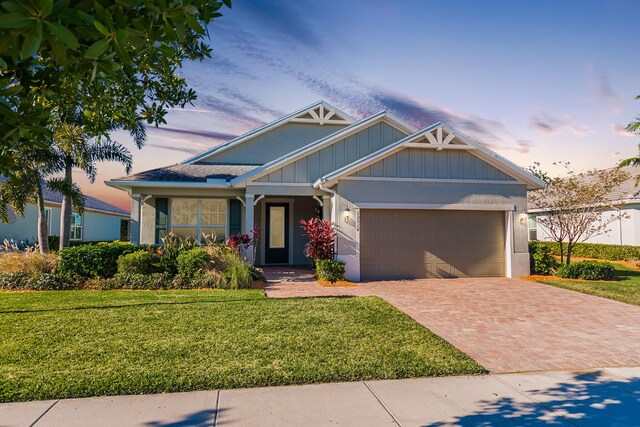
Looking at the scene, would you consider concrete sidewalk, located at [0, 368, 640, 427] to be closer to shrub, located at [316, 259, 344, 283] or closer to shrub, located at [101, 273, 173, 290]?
shrub, located at [101, 273, 173, 290]

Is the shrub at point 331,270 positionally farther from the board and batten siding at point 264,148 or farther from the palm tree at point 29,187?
the palm tree at point 29,187

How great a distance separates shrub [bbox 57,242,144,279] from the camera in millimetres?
11750

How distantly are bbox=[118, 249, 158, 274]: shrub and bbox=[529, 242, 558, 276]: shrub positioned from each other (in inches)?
499

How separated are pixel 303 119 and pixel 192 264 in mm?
8901

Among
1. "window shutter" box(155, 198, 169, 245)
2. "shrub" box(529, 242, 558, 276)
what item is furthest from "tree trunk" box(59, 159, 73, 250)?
"shrub" box(529, 242, 558, 276)

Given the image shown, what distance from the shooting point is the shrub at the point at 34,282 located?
1119 centimetres

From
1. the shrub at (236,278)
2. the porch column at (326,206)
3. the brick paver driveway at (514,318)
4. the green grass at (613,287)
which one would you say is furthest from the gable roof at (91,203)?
the green grass at (613,287)

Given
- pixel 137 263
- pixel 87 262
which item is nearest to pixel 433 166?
pixel 137 263

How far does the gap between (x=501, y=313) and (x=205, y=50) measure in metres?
7.76

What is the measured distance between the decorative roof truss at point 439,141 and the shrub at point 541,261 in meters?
4.52

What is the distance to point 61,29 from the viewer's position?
177 centimetres

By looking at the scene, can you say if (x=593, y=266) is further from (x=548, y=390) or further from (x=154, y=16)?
(x=154, y=16)

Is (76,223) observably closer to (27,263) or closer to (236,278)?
(27,263)

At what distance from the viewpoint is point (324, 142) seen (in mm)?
14820
